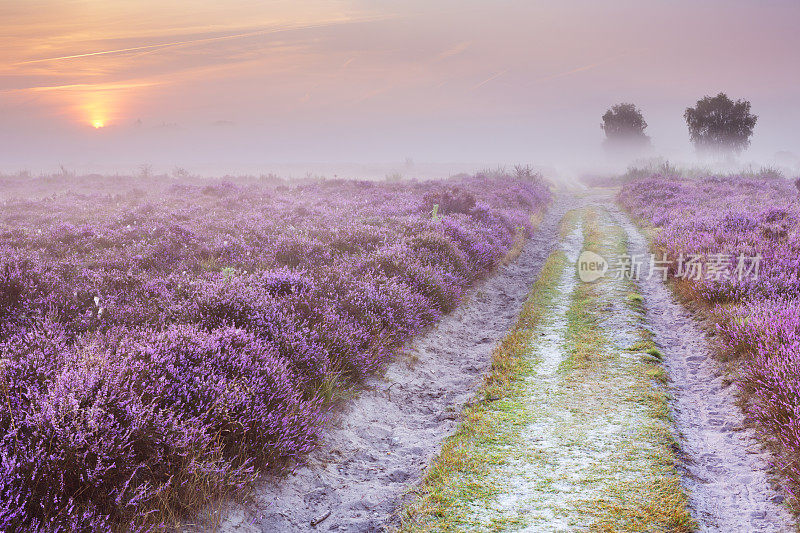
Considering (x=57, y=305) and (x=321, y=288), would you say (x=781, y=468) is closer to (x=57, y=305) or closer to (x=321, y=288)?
(x=321, y=288)

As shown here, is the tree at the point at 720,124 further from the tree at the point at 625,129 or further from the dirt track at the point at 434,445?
the dirt track at the point at 434,445

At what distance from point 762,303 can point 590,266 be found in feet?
20.6

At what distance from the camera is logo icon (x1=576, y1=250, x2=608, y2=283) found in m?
12.9

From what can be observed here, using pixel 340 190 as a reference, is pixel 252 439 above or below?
below

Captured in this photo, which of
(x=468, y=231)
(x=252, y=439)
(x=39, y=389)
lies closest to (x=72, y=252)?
(x=39, y=389)

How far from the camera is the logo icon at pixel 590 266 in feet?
42.3

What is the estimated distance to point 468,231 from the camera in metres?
14.5

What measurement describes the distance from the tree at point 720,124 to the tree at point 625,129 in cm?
1846

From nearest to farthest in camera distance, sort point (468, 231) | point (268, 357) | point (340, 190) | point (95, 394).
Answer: point (95, 394) → point (268, 357) → point (468, 231) → point (340, 190)

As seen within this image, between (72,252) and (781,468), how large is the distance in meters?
13.3

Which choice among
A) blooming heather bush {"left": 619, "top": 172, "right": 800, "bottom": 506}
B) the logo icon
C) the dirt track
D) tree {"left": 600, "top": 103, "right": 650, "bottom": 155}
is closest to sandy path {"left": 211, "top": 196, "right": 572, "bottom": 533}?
the dirt track

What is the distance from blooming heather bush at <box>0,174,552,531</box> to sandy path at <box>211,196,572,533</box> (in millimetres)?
327

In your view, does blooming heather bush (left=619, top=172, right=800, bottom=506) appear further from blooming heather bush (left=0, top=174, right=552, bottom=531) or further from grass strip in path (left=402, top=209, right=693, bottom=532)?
blooming heather bush (left=0, top=174, right=552, bottom=531)

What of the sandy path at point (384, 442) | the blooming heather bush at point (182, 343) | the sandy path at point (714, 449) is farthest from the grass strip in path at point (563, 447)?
the blooming heather bush at point (182, 343)
